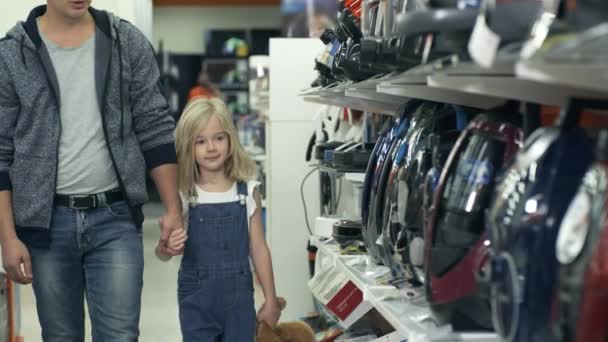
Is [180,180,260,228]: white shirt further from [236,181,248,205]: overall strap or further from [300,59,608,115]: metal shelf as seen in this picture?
[300,59,608,115]: metal shelf

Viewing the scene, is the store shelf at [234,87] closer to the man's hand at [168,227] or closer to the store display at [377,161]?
the man's hand at [168,227]

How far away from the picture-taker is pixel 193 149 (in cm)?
419

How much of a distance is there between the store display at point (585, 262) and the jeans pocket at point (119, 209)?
203 cm

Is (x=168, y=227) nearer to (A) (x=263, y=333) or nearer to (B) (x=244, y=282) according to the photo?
(B) (x=244, y=282)

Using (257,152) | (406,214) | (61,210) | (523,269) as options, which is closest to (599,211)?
(523,269)

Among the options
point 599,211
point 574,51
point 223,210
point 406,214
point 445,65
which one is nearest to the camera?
point 574,51

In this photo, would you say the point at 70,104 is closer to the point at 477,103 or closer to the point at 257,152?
the point at 477,103

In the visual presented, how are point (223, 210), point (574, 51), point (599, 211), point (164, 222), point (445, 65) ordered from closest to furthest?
point (574, 51) → point (599, 211) → point (445, 65) → point (164, 222) → point (223, 210)

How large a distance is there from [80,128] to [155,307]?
13.7 feet

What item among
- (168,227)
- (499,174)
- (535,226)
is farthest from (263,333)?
(535,226)

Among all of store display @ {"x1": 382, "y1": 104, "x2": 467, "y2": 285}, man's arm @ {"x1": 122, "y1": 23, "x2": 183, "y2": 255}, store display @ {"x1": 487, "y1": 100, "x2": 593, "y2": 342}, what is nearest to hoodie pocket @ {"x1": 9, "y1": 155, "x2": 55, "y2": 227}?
man's arm @ {"x1": 122, "y1": 23, "x2": 183, "y2": 255}

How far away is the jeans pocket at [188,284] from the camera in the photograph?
396 cm

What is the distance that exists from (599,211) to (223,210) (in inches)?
105

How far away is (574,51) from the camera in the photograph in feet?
4.56
